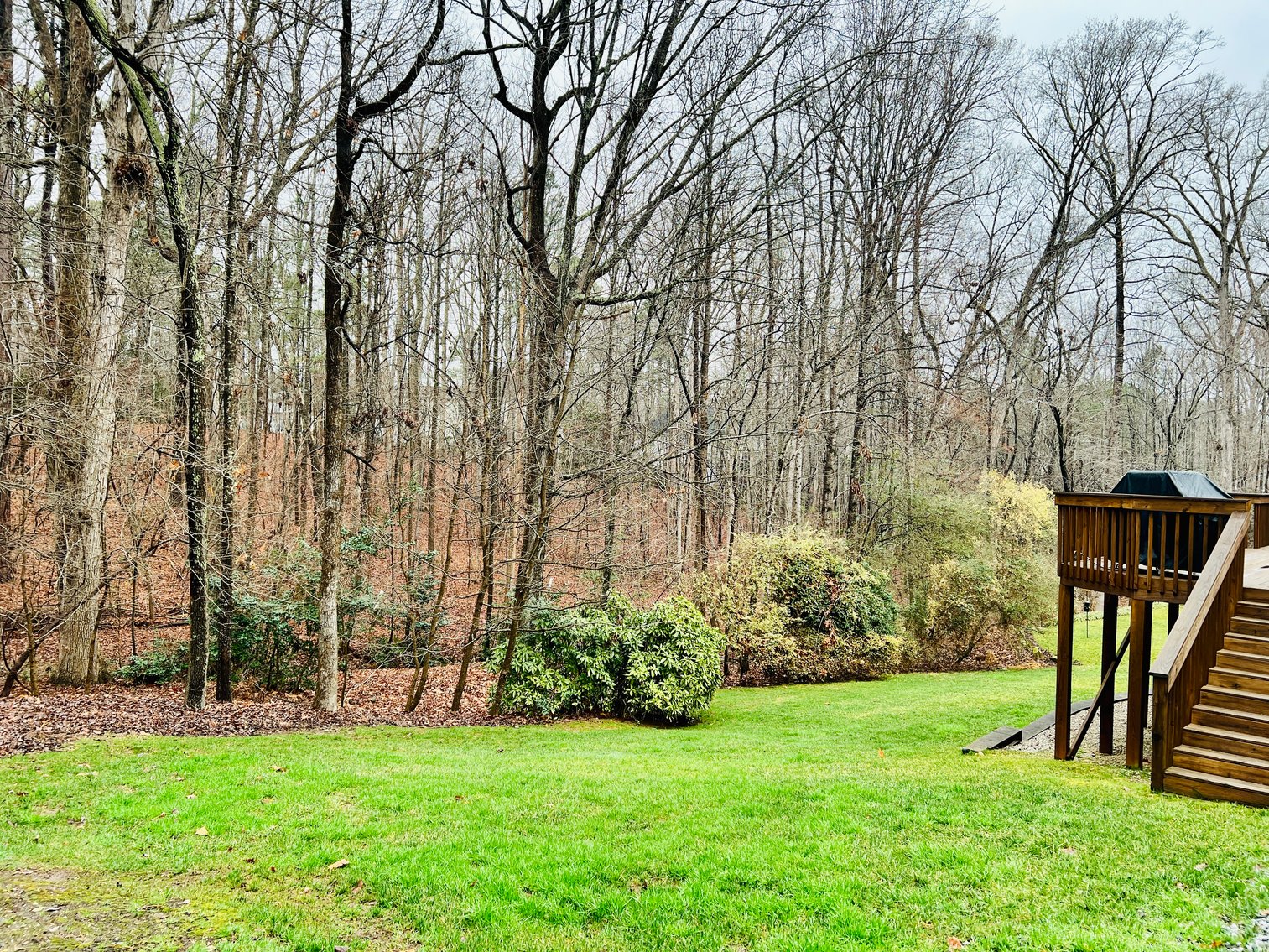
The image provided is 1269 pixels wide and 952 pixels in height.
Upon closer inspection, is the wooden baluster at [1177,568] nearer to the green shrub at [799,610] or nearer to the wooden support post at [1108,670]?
the wooden support post at [1108,670]

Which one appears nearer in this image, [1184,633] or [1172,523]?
[1184,633]

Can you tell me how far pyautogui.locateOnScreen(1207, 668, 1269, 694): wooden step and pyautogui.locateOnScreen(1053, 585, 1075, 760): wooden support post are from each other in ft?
4.85

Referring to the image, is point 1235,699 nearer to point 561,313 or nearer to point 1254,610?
point 1254,610

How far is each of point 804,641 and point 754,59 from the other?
10.9 meters

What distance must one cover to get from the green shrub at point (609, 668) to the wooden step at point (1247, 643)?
648cm

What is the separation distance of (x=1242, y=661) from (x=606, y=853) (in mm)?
5711

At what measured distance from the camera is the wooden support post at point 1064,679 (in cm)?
740

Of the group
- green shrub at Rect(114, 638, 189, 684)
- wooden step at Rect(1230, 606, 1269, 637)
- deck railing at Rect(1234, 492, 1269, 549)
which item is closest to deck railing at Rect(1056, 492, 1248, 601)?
wooden step at Rect(1230, 606, 1269, 637)

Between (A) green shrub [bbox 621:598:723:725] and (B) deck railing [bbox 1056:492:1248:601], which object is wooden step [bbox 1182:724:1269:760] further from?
(A) green shrub [bbox 621:598:723:725]

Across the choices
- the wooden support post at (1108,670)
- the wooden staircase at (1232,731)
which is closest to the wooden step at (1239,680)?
the wooden staircase at (1232,731)

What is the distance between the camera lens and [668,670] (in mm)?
10719

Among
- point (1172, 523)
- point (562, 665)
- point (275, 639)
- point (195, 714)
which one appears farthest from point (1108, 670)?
point (275, 639)

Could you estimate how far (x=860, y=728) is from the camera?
1001 cm

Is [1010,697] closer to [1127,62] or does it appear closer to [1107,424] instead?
[1107,424]
